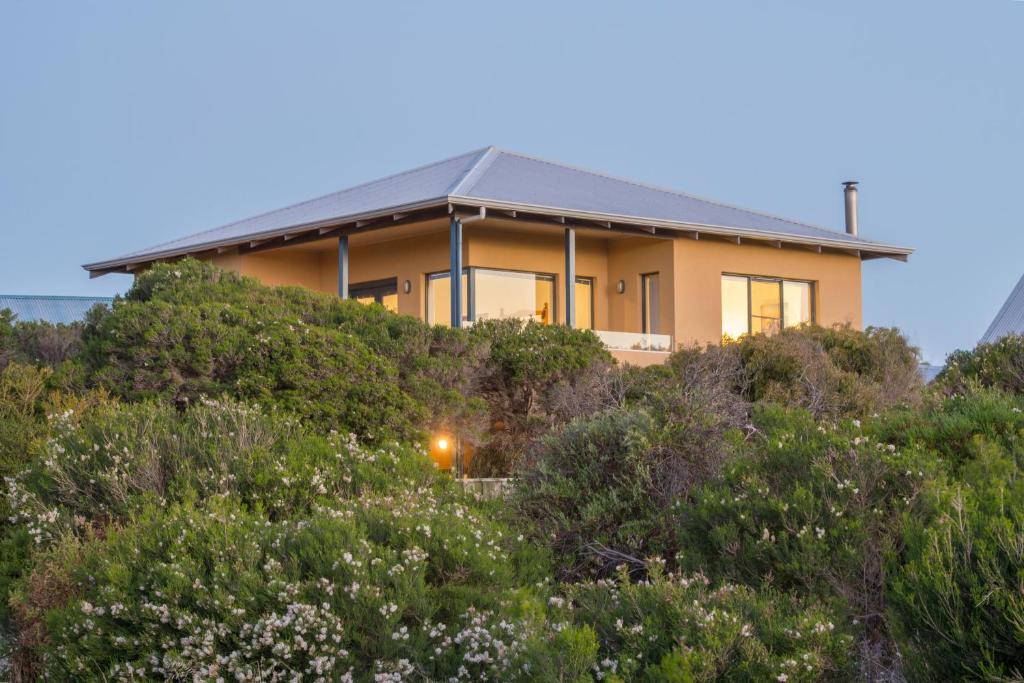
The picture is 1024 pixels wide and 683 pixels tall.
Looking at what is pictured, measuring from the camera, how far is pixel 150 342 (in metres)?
12.0

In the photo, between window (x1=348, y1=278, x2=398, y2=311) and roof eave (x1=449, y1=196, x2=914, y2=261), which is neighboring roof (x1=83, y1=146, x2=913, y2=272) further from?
window (x1=348, y1=278, x2=398, y2=311)

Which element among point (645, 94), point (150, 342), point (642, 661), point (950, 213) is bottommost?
point (642, 661)

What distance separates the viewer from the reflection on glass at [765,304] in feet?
74.6

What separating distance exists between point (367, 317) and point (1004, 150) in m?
18.9

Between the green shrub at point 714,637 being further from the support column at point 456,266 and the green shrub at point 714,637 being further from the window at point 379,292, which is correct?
the window at point 379,292

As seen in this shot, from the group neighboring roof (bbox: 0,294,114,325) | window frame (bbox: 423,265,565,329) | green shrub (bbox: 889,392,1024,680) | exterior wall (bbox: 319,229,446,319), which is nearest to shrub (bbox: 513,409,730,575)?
green shrub (bbox: 889,392,1024,680)

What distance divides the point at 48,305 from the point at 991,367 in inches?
1322

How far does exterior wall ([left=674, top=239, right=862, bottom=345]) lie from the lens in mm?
21422

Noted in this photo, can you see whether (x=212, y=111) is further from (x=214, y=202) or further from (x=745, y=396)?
(x=745, y=396)

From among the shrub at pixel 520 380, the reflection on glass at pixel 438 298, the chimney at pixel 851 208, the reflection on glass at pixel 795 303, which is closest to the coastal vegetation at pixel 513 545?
the shrub at pixel 520 380

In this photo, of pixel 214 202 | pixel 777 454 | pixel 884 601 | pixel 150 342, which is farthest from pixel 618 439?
pixel 214 202

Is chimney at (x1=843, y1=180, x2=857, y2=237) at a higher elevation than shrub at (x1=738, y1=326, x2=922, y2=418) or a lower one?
higher

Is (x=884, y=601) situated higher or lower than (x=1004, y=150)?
lower

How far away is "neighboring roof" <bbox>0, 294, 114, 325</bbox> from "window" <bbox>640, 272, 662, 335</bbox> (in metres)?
22.3
